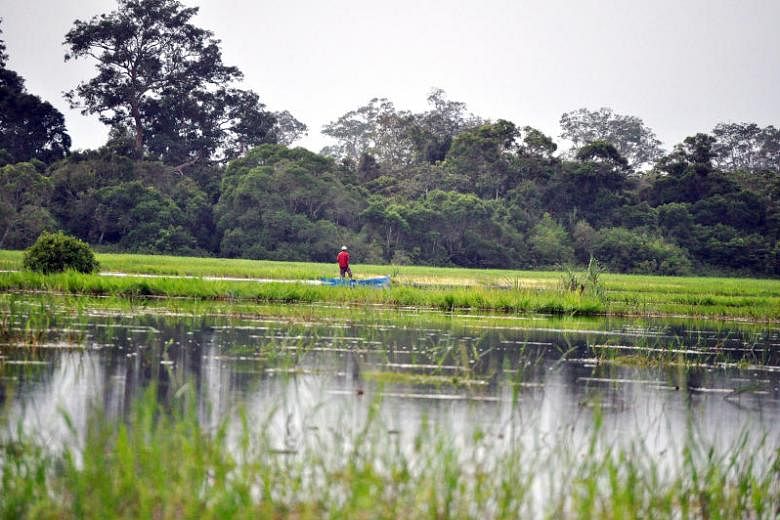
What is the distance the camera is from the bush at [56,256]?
955 inches

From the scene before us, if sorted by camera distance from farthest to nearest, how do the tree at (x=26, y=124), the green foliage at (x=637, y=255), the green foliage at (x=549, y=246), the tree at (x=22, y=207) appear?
1. the green foliage at (x=549, y=246)
2. the green foliage at (x=637, y=255)
3. the tree at (x=26, y=124)
4. the tree at (x=22, y=207)

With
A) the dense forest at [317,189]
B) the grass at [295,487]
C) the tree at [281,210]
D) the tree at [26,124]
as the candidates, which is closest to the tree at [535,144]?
the dense forest at [317,189]

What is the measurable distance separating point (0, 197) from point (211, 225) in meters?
12.1

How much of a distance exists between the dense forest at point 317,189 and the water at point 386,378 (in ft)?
119

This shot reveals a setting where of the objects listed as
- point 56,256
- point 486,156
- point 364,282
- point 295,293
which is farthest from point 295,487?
point 486,156

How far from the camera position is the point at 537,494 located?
Result: 6.56 m

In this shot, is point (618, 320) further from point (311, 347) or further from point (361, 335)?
point (311, 347)

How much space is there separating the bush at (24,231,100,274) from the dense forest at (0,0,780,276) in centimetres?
2452

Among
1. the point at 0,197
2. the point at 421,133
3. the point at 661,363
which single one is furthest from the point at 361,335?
the point at 421,133

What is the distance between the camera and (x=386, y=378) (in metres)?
10.6

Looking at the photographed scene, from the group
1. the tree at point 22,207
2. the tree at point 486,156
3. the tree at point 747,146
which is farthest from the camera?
the tree at point 747,146

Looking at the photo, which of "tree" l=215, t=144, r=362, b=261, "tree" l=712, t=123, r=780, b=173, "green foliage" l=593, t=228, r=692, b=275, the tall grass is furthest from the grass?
Answer: "tree" l=712, t=123, r=780, b=173

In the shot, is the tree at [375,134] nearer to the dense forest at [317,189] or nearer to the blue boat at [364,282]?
the dense forest at [317,189]

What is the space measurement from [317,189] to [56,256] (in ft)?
107
